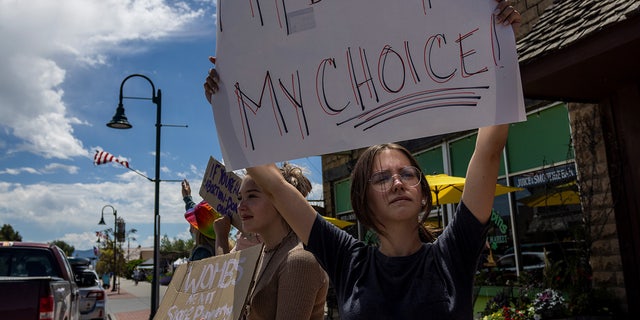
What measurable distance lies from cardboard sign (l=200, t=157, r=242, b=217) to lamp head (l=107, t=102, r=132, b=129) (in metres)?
11.9

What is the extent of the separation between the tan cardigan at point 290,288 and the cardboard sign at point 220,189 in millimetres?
1579

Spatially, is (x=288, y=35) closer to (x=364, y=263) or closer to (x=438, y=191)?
(x=364, y=263)

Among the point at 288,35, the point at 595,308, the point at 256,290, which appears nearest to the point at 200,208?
the point at 256,290

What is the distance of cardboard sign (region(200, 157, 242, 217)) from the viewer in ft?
12.3

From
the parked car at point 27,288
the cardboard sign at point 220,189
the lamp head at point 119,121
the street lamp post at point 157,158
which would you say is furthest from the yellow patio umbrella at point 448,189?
the lamp head at point 119,121

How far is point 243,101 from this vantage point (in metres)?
1.99

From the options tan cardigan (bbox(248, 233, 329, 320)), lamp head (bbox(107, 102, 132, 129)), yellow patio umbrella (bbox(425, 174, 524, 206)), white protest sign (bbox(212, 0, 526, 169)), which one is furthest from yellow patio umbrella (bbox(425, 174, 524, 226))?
lamp head (bbox(107, 102, 132, 129))

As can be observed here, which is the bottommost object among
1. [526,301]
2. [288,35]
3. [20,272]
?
[526,301]

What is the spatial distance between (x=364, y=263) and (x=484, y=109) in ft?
2.10

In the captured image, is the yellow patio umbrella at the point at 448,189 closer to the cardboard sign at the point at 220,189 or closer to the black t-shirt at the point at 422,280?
the cardboard sign at the point at 220,189

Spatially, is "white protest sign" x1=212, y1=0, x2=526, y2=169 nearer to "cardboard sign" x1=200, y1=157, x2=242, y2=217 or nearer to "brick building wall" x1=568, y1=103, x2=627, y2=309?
"cardboard sign" x1=200, y1=157, x2=242, y2=217

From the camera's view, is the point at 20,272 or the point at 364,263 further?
the point at 20,272

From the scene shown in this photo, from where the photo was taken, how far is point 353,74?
182 centimetres

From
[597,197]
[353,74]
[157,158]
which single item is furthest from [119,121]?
[353,74]
